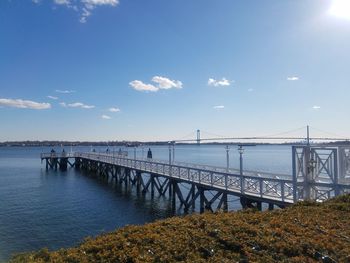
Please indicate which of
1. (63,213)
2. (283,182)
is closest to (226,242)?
(283,182)

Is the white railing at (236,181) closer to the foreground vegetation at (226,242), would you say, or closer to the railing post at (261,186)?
the railing post at (261,186)

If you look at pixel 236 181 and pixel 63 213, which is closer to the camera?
pixel 236 181

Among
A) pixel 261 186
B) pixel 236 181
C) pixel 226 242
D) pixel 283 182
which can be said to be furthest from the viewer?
pixel 236 181

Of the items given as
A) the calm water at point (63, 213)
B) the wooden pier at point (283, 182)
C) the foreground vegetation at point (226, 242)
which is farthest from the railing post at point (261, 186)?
the foreground vegetation at point (226, 242)

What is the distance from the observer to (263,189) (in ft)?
58.7

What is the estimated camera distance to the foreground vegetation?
5871 mm

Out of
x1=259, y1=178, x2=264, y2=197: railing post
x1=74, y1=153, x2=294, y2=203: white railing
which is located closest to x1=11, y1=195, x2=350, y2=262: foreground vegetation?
x1=74, y1=153, x2=294, y2=203: white railing

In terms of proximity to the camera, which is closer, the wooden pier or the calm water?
the wooden pier

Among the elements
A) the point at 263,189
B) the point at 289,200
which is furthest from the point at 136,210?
the point at 289,200

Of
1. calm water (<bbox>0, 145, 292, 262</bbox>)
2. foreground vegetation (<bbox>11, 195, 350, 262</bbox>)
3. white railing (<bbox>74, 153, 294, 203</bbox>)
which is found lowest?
calm water (<bbox>0, 145, 292, 262</bbox>)

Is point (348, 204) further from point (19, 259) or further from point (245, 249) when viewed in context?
→ point (19, 259)

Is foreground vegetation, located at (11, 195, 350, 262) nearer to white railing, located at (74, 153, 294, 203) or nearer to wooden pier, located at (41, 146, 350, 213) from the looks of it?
wooden pier, located at (41, 146, 350, 213)

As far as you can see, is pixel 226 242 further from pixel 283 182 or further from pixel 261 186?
pixel 261 186

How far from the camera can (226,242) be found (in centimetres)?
643
